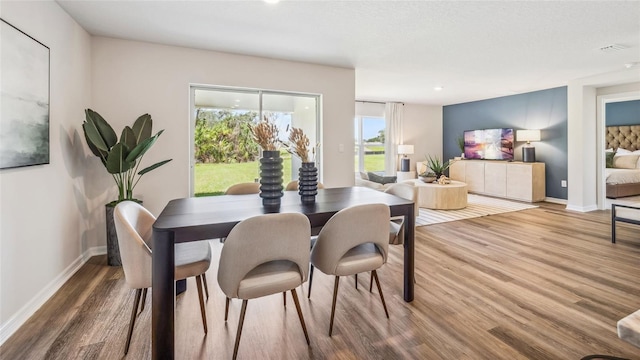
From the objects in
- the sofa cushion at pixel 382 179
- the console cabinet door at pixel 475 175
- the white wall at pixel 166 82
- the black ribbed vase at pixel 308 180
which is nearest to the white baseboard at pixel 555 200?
the console cabinet door at pixel 475 175

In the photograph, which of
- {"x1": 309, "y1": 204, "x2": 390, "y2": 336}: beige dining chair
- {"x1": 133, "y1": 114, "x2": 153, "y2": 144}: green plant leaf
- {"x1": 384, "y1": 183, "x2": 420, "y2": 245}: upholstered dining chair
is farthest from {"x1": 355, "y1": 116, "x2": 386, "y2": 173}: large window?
{"x1": 309, "y1": 204, "x2": 390, "y2": 336}: beige dining chair

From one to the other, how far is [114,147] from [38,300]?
1.34 meters

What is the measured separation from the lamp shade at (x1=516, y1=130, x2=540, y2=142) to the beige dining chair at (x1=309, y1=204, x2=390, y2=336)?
6.11m

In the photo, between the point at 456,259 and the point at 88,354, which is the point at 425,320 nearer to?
the point at 456,259

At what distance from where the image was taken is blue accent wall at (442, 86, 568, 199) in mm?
6191

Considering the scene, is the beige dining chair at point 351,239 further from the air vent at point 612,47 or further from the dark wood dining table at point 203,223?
the air vent at point 612,47

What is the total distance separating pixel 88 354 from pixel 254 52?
3.41 m

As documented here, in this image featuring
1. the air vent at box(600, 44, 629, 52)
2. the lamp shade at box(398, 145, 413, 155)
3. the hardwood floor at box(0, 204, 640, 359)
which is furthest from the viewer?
the lamp shade at box(398, 145, 413, 155)

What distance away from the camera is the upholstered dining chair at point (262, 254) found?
1.57 metres

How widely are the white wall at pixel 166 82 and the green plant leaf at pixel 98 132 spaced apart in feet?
1.60

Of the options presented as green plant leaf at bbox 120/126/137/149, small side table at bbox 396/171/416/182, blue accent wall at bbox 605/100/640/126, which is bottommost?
small side table at bbox 396/171/416/182

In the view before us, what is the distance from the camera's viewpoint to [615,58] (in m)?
4.15

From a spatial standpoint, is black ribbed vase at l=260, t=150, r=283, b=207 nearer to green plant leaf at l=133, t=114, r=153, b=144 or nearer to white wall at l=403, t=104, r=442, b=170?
green plant leaf at l=133, t=114, r=153, b=144

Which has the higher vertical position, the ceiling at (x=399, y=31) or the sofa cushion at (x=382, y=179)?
the ceiling at (x=399, y=31)
